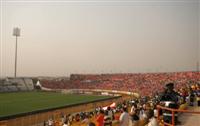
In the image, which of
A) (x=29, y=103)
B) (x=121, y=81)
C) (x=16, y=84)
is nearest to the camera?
(x=29, y=103)

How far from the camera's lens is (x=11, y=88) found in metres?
75.4

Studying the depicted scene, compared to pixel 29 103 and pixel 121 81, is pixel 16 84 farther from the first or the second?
pixel 29 103

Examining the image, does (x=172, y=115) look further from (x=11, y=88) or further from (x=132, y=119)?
(x=11, y=88)

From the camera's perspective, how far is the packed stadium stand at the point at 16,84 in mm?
73125

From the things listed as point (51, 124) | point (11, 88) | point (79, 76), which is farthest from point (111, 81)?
point (51, 124)

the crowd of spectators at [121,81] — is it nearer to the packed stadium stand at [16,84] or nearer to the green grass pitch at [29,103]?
the packed stadium stand at [16,84]

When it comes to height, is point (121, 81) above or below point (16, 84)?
above

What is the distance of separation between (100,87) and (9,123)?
59422 millimetres

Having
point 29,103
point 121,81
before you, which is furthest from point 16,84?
point 29,103

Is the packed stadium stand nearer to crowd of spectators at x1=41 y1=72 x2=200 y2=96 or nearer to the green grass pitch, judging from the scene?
crowd of spectators at x1=41 y1=72 x2=200 y2=96

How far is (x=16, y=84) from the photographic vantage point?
78.3m

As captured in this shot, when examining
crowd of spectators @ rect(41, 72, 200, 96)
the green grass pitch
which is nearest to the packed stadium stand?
crowd of spectators @ rect(41, 72, 200, 96)

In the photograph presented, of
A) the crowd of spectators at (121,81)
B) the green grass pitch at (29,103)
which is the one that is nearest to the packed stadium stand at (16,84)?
the crowd of spectators at (121,81)

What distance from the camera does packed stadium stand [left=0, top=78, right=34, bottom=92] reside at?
240 ft
